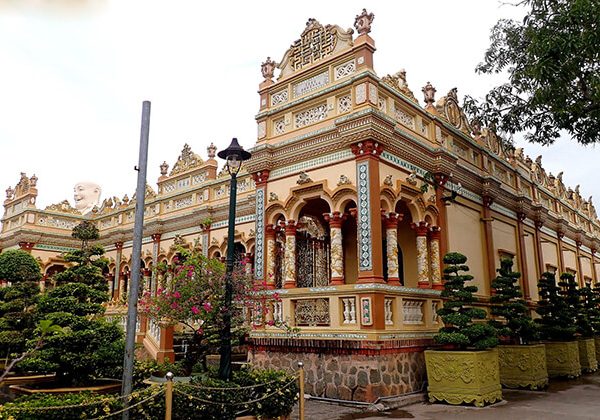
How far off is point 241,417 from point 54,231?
66.7ft

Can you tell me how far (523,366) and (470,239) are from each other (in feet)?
10.8

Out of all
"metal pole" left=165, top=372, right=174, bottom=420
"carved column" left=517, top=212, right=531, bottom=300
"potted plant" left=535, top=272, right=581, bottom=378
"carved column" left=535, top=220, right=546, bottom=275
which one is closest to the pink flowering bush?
"metal pole" left=165, top=372, right=174, bottom=420

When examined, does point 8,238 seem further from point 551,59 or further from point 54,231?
point 551,59

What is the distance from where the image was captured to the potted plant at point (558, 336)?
1394cm

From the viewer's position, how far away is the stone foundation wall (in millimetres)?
9273

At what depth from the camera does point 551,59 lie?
866 cm

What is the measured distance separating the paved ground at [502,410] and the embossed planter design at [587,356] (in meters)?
5.07

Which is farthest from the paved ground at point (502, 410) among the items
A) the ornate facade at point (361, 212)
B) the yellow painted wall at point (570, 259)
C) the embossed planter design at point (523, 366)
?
the yellow painted wall at point (570, 259)

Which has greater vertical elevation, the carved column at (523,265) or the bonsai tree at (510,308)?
the carved column at (523,265)

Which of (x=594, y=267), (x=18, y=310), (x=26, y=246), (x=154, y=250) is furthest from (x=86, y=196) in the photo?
(x=594, y=267)

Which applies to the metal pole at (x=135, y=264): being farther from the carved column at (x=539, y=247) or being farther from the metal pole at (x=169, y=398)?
the carved column at (x=539, y=247)

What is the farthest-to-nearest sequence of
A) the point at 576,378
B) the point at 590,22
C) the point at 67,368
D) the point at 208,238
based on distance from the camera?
the point at 208,238, the point at 576,378, the point at 67,368, the point at 590,22

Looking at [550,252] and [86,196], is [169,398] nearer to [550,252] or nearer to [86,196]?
[550,252]

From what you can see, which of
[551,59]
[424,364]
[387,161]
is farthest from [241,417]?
[551,59]
